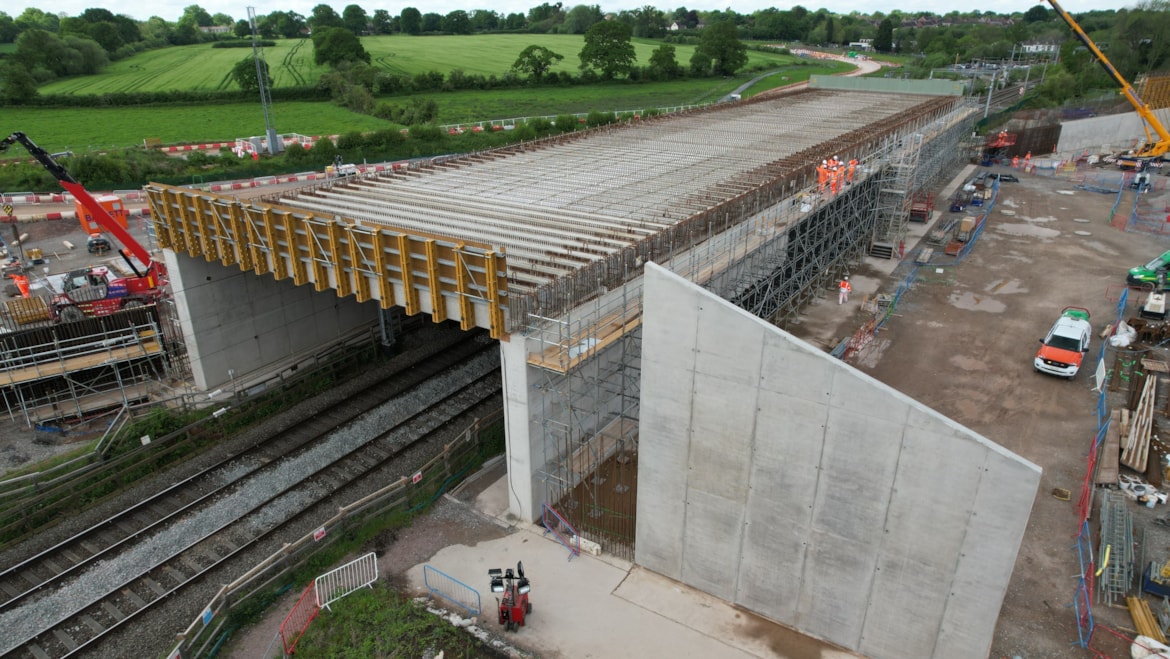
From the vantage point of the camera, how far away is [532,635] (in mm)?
13047

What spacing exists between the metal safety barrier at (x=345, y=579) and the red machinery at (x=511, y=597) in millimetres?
3094

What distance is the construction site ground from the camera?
516 inches

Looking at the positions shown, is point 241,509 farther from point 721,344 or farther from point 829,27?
point 829,27

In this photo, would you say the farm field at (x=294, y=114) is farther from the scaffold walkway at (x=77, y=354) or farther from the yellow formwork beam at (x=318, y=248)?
the yellow formwork beam at (x=318, y=248)

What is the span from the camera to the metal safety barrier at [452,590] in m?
13.8

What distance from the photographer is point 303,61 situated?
107250mm

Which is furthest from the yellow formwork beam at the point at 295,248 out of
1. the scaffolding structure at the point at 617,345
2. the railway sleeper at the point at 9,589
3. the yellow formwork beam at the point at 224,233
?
the railway sleeper at the point at 9,589

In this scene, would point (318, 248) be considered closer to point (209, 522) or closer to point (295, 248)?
point (295, 248)

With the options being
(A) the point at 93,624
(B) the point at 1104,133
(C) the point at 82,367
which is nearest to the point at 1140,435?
(A) the point at 93,624

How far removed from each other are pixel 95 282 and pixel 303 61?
3569 inches

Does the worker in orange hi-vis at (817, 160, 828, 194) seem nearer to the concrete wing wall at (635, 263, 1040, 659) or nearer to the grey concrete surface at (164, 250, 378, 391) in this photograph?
the concrete wing wall at (635, 263, 1040, 659)

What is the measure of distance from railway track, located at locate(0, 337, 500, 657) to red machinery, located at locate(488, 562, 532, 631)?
21.0ft

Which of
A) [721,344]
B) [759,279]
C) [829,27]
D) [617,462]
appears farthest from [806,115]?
[829,27]

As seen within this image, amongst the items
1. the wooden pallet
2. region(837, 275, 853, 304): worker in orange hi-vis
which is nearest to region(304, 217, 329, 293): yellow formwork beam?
the wooden pallet
